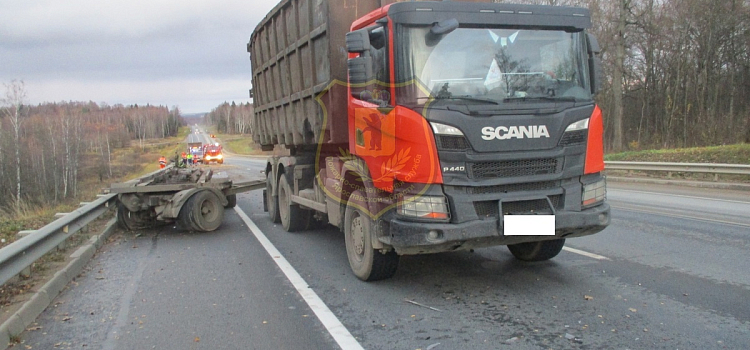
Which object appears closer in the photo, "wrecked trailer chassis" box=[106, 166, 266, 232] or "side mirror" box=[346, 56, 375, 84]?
"side mirror" box=[346, 56, 375, 84]

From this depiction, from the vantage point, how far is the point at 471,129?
4875 millimetres

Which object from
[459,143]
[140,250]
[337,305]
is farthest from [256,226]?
[459,143]

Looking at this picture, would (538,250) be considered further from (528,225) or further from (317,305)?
(317,305)

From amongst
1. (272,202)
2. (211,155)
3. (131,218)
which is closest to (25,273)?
(131,218)

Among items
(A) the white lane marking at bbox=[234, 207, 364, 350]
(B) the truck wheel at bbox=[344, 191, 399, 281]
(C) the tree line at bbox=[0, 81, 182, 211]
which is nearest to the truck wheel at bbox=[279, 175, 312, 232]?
(A) the white lane marking at bbox=[234, 207, 364, 350]

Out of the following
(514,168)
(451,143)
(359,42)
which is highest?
(359,42)

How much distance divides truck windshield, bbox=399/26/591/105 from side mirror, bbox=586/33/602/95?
0.47 ft

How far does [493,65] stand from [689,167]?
14.8 metres

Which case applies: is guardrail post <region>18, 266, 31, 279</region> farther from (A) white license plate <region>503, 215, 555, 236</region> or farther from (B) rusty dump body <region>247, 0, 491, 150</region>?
(A) white license plate <region>503, 215, 555, 236</region>

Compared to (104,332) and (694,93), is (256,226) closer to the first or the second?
(104,332)

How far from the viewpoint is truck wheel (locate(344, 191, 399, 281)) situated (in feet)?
18.5

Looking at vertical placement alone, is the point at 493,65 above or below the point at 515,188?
above

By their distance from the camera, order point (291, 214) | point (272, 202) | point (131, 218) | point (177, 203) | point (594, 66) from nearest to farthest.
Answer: point (594, 66) → point (177, 203) → point (291, 214) → point (131, 218) → point (272, 202)

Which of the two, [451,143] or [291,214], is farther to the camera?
[291,214]
